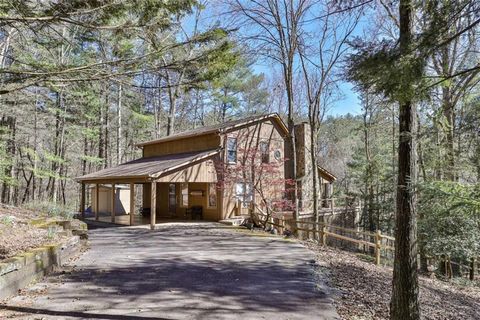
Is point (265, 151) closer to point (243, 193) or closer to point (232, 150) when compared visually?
point (232, 150)

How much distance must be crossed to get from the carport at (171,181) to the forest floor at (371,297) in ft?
27.1

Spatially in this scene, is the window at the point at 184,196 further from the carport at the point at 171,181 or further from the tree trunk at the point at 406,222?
the tree trunk at the point at 406,222

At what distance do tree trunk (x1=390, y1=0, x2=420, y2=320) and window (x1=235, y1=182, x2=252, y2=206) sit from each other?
13366 millimetres

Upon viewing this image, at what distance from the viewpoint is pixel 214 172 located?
17562 millimetres

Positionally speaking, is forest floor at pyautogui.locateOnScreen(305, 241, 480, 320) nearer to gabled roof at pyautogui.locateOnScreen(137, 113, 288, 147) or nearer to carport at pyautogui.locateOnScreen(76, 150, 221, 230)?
carport at pyautogui.locateOnScreen(76, 150, 221, 230)

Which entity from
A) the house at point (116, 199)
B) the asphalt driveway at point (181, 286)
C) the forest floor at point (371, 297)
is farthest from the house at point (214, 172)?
the forest floor at point (371, 297)

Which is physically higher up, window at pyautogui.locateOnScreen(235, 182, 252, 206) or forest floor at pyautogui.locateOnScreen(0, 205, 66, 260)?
window at pyautogui.locateOnScreen(235, 182, 252, 206)

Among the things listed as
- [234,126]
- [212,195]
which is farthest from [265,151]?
[212,195]

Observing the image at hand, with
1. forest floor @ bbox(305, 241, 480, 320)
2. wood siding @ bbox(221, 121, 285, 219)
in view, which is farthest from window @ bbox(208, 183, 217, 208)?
forest floor @ bbox(305, 241, 480, 320)

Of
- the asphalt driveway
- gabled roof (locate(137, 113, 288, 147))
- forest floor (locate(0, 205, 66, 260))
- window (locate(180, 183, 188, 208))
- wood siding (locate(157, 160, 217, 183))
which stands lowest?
the asphalt driveway

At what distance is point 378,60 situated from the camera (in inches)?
178

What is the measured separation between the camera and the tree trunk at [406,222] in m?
5.14

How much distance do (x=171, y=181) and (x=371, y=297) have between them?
10917 mm

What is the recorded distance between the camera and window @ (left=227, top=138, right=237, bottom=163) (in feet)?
60.8
